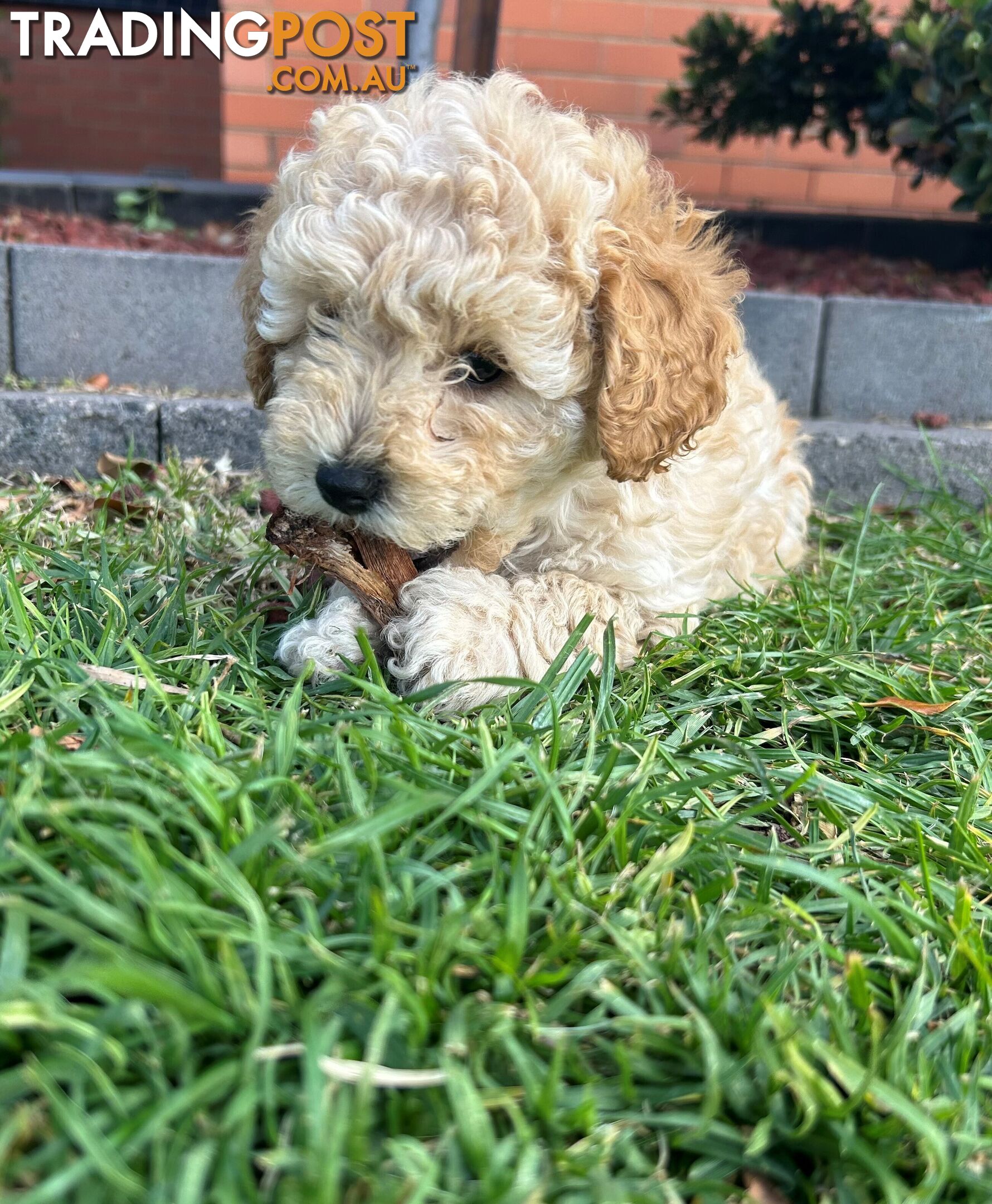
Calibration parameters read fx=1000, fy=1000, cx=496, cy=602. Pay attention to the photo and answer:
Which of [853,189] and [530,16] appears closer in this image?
[530,16]

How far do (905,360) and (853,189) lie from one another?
2222 millimetres

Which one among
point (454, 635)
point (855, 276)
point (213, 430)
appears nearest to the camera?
point (454, 635)

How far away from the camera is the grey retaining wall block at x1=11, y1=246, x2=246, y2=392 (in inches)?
174

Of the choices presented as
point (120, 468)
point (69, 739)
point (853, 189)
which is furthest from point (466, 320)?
point (853, 189)

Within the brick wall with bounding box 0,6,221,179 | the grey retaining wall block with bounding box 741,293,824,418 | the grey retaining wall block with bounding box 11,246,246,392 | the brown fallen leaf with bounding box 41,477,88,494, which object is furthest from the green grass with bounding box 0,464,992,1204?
the brick wall with bounding box 0,6,221,179

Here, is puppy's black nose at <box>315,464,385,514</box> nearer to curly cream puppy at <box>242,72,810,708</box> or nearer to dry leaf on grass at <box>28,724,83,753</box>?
curly cream puppy at <box>242,72,810,708</box>

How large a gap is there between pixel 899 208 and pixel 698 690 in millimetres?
5252

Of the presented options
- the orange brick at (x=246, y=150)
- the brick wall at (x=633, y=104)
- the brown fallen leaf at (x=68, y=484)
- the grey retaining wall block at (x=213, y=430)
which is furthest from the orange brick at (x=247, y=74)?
the brown fallen leaf at (x=68, y=484)

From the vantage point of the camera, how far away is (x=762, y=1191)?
1316 mm

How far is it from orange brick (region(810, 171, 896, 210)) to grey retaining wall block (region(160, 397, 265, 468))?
13.9 ft

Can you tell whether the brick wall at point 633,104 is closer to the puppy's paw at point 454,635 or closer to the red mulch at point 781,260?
the red mulch at point 781,260

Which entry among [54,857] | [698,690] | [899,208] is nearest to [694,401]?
[698,690]

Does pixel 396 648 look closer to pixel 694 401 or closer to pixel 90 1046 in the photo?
pixel 694 401

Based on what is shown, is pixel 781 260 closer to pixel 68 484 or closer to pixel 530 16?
pixel 530 16
